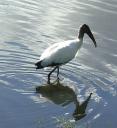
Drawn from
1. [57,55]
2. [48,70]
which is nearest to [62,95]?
[57,55]

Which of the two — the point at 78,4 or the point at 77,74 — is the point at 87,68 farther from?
the point at 78,4

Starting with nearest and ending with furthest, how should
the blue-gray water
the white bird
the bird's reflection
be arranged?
1. the blue-gray water
2. the bird's reflection
3. the white bird

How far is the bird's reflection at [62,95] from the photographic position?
10.3m

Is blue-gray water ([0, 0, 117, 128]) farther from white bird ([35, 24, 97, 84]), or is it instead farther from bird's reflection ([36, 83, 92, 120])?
white bird ([35, 24, 97, 84])

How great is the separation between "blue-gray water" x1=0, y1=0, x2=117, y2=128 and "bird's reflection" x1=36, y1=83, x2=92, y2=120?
83 mm

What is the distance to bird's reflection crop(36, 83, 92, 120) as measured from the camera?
1028cm

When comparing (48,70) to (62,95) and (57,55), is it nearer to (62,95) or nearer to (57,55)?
(57,55)

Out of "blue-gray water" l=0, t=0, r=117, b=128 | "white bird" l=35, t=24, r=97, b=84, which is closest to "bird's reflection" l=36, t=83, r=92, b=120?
"blue-gray water" l=0, t=0, r=117, b=128

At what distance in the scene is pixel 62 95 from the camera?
11172 millimetres

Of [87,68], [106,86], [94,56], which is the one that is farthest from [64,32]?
[106,86]

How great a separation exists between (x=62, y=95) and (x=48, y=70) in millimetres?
1455

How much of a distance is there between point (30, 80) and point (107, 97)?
5.42 feet

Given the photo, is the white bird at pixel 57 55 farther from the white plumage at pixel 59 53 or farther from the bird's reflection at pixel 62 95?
the bird's reflection at pixel 62 95

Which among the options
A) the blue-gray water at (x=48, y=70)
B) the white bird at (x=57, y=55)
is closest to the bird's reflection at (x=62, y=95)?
the blue-gray water at (x=48, y=70)
